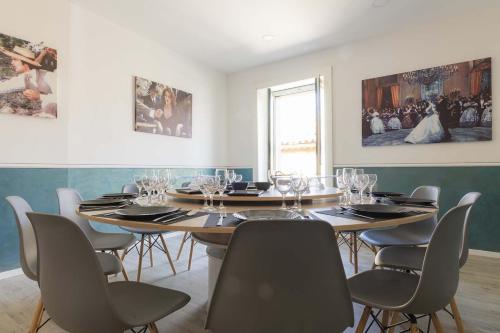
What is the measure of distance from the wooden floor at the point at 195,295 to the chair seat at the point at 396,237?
0.47 metres

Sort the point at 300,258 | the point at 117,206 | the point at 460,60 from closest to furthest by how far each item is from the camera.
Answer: the point at 300,258 → the point at 117,206 → the point at 460,60

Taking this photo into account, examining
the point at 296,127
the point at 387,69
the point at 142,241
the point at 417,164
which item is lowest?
the point at 142,241

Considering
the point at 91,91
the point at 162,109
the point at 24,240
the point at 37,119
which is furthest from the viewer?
the point at 162,109

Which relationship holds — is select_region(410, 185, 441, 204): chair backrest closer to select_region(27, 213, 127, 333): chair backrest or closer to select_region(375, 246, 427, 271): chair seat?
select_region(375, 246, 427, 271): chair seat

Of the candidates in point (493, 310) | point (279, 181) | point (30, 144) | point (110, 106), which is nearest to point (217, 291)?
point (279, 181)

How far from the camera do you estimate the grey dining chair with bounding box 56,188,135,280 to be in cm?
197

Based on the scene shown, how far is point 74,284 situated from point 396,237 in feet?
6.35

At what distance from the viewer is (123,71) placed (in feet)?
11.7

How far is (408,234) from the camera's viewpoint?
2.09 m

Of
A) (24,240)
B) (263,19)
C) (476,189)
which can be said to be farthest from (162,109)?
(476,189)

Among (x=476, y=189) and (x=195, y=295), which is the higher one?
(x=476, y=189)

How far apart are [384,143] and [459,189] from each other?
36.8 inches

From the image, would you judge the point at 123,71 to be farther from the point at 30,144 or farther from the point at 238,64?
the point at 238,64

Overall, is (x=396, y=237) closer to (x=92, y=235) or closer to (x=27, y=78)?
(x=92, y=235)
